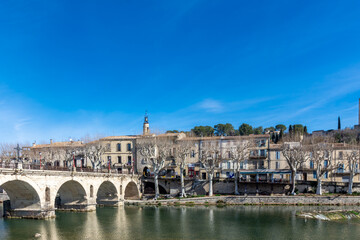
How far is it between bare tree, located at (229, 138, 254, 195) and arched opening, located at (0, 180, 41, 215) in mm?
35184

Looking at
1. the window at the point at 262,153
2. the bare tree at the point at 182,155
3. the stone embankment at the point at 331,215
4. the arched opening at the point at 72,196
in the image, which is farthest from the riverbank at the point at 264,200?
the window at the point at 262,153

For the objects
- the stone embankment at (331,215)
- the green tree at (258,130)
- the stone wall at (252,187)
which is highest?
the green tree at (258,130)

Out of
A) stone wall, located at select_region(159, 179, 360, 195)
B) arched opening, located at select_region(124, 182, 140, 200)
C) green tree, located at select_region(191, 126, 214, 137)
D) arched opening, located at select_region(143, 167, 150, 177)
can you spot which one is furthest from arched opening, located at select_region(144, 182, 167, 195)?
green tree, located at select_region(191, 126, 214, 137)

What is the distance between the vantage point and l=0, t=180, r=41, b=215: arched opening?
133 feet

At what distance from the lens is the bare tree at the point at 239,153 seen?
6228cm

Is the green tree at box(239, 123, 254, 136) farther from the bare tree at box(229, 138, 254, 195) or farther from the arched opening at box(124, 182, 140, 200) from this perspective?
the arched opening at box(124, 182, 140, 200)

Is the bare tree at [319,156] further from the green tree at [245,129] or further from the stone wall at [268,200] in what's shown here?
the green tree at [245,129]

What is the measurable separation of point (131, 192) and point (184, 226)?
30909 mm

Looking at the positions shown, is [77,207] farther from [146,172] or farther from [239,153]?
[239,153]

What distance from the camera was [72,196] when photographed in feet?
174

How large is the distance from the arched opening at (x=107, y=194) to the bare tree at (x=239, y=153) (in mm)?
22884

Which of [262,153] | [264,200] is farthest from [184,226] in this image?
[262,153]

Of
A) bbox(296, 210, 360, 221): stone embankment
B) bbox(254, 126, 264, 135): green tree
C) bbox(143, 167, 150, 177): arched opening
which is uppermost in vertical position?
bbox(254, 126, 264, 135): green tree

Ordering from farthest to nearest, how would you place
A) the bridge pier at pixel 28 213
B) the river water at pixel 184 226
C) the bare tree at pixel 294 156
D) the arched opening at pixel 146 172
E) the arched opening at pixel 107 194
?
the arched opening at pixel 146 172 < the arched opening at pixel 107 194 < the bare tree at pixel 294 156 < the bridge pier at pixel 28 213 < the river water at pixel 184 226
